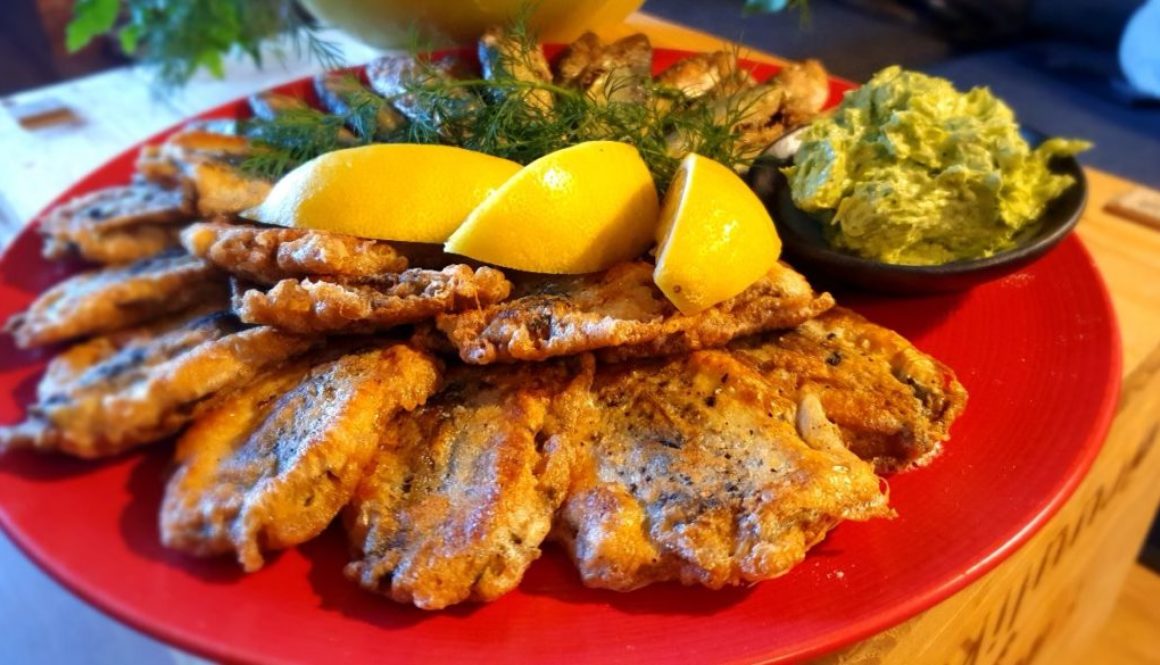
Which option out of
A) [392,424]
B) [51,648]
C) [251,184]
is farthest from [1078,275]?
[51,648]

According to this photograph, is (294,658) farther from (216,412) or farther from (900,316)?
(900,316)

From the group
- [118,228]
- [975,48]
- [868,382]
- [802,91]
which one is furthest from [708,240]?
[975,48]

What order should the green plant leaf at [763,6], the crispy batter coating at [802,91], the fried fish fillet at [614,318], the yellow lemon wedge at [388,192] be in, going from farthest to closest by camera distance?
the green plant leaf at [763,6]
the crispy batter coating at [802,91]
the yellow lemon wedge at [388,192]
the fried fish fillet at [614,318]

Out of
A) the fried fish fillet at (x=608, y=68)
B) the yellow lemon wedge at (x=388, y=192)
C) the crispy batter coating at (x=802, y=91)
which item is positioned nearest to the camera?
the yellow lemon wedge at (x=388, y=192)

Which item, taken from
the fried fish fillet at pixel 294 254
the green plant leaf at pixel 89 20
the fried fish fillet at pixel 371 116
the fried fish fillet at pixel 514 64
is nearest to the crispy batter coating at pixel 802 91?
the fried fish fillet at pixel 514 64

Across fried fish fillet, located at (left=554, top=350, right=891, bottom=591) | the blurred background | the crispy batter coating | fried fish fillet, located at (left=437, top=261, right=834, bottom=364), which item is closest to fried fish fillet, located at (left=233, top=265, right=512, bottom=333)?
fried fish fillet, located at (left=437, top=261, right=834, bottom=364)

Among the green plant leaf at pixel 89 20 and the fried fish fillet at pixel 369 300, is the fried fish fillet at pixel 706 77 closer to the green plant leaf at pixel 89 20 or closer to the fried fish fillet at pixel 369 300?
the fried fish fillet at pixel 369 300
